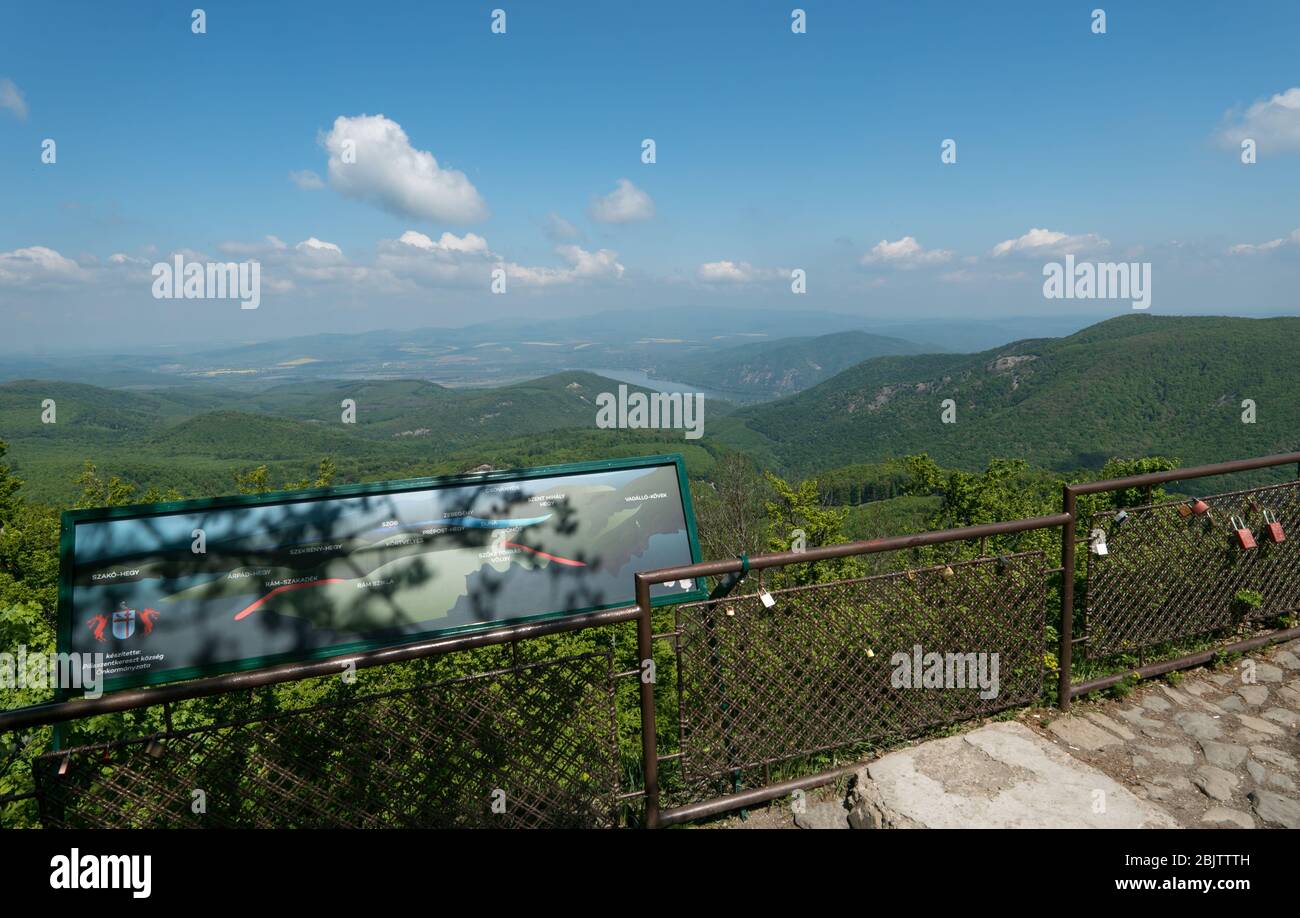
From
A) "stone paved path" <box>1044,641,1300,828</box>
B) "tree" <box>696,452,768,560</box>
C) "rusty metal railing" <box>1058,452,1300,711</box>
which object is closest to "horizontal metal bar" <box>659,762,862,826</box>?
"stone paved path" <box>1044,641,1300,828</box>

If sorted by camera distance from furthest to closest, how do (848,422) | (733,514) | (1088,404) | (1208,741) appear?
(848,422) → (1088,404) → (733,514) → (1208,741)

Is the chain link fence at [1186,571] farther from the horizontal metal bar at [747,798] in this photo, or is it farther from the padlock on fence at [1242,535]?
the horizontal metal bar at [747,798]

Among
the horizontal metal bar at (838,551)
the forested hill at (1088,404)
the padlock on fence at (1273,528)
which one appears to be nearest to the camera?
the horizontal metal bar at (838,551)

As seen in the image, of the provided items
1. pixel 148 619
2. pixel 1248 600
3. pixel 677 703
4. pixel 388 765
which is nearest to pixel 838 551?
pixel 677 703

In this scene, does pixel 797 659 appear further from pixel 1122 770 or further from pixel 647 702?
pixel 1122 770

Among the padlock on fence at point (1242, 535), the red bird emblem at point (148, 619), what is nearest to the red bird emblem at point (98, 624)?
the red bird emblem at point (148, 619)

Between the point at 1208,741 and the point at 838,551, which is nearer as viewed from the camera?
the point at 838,551

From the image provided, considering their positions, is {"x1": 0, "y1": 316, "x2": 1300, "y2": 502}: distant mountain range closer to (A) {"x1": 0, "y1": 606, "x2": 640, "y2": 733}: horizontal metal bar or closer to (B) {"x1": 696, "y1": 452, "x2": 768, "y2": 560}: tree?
(B) {"x1": 696, "y1": 452, "x2": 768, "y2": 560}: tree
